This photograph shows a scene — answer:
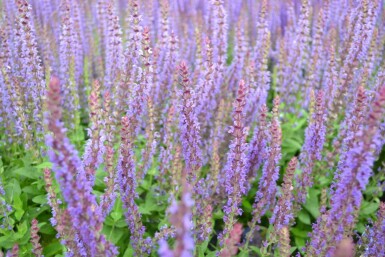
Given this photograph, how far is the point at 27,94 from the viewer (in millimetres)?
5062

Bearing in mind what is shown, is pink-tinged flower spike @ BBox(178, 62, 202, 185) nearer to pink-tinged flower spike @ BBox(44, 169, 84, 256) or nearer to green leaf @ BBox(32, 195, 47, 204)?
pink-tinged flower spike @ BBox(44, 169, 84, 256)

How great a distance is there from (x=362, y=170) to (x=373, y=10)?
142 inches

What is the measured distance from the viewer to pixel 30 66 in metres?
4.64

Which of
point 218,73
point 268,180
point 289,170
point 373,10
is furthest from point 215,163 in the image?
point 373,10

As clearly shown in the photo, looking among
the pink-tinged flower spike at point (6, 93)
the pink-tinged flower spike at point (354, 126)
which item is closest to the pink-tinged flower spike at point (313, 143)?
the pink-tinged flower spike at point (354, 126)

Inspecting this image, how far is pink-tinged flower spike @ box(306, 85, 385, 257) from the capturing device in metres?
2.41

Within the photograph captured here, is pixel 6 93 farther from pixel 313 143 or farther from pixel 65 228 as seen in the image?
pixel 313 143

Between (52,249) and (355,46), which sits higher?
(355,46)

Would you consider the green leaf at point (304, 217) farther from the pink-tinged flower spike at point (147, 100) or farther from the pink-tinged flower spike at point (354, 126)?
the pink-tinged flower spike at point (147, 100)

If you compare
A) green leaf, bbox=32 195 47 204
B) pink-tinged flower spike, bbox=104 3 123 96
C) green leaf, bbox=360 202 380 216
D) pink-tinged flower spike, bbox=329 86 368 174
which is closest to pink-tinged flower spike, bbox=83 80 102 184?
green leaf, bbox=32 195 47 204

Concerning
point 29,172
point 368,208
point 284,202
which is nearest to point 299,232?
point 368,208

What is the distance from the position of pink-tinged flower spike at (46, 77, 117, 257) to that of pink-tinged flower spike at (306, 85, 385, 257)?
63.3 inches

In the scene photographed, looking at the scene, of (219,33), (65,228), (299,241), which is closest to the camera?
(65,228)

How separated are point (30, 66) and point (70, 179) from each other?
2606mm
